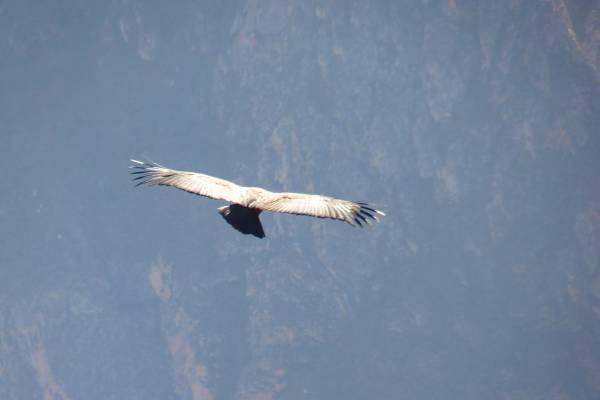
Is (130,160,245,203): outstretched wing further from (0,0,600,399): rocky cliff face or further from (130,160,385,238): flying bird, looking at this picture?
(0,0,600,399): rocky cliff face

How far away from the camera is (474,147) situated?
131 feet

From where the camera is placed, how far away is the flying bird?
793 cm

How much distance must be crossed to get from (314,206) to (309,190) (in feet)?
109

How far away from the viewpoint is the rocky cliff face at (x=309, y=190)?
37531mm

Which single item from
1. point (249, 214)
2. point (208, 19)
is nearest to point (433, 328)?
point (208, 19)

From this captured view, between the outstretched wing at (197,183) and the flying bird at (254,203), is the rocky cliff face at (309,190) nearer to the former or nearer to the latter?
the flying bird at (254,203)

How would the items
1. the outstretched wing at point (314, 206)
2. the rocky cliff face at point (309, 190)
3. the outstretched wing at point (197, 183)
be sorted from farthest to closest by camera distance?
the rocky cliff face at point (309, 190)
the outstretched wing at point (197, 183)
the outstretched wing at point (314, 206)

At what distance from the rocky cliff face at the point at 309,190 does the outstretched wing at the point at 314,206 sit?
29716 mm

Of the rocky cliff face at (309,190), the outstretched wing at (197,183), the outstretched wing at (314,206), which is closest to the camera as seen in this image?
the outstretched wing at (314,206)

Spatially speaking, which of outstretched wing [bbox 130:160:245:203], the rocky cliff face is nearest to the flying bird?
outstretched wing [bbox 130:160:245:203]

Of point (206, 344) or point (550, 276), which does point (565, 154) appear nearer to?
point (550, 276)

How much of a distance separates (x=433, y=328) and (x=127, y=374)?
18988 mm

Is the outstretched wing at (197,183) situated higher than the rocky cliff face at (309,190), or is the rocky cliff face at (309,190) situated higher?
the rocky cliff face at (309,190)

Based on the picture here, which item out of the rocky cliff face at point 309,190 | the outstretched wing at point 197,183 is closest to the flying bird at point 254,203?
the outstretched wing at point 197,183
